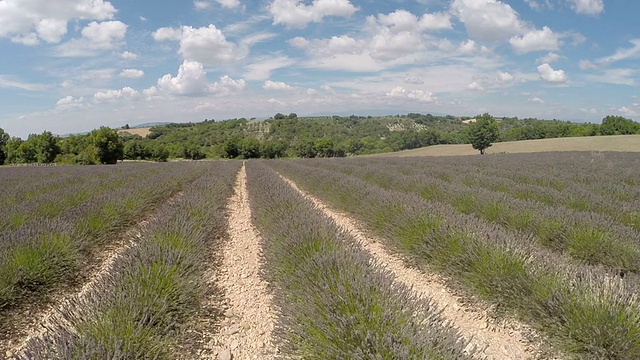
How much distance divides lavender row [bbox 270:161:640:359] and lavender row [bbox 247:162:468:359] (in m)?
0.65

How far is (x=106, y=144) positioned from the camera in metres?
40.8

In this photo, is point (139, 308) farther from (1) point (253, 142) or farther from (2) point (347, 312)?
(1) point (253, 142)

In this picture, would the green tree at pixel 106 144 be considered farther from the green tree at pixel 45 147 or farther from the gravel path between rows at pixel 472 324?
the gravel path between rows at pixel 472 324

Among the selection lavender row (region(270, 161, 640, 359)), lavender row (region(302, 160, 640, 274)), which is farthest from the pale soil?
lavender row (region(302, 160, 640, 274))

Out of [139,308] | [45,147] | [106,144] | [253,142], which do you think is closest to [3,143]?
[45,147]

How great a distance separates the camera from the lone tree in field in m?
42.7

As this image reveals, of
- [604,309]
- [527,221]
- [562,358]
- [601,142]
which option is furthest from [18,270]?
[601,142]

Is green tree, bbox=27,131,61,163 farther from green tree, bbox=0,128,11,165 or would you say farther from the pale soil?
the pale soil

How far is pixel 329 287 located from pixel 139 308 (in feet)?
4.27

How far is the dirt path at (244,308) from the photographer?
254 centimetres

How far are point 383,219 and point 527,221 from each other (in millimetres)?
1950

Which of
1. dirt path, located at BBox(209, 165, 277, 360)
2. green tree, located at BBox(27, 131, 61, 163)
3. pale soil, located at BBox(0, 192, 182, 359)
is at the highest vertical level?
green tree, located at BBox(27, 131, 61, 163)

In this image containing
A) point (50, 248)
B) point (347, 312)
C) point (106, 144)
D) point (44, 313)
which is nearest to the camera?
point (347, 312)

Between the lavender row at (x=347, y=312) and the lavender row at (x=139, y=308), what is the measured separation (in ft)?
2.46
